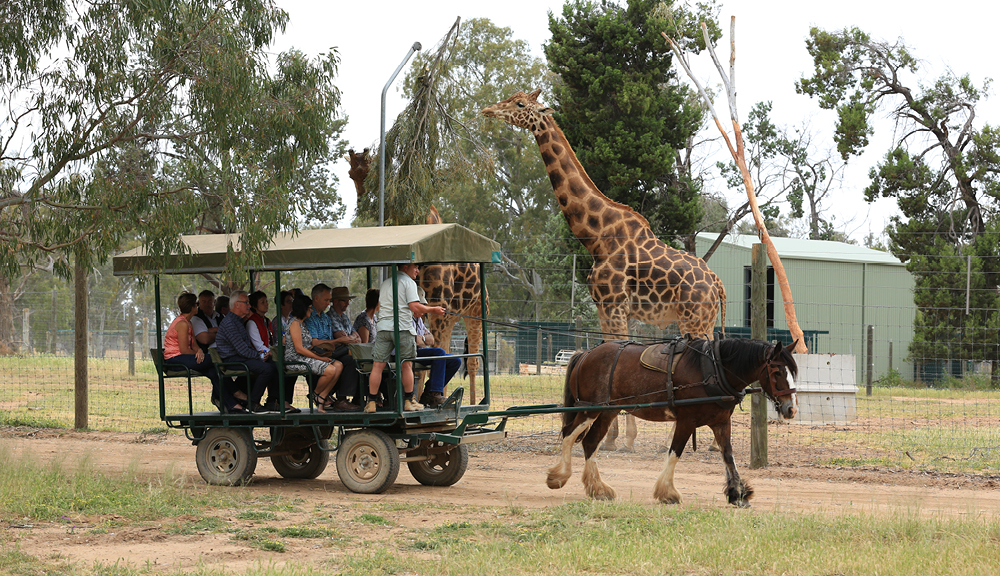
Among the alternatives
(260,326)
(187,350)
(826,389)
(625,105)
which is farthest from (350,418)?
(625,105)

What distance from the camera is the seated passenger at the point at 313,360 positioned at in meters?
9.66

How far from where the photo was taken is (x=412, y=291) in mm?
9328

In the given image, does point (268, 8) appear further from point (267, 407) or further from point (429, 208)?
point (429, 208)

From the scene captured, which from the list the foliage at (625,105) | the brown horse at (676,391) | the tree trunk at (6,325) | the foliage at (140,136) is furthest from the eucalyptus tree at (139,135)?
the tree trunk at (6,325)

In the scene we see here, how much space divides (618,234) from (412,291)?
5732mm

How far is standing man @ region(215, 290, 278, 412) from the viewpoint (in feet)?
32.1

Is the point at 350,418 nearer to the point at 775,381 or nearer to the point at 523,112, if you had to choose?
the point at 775,381

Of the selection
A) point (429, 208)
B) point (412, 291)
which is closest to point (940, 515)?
point (412, 291)

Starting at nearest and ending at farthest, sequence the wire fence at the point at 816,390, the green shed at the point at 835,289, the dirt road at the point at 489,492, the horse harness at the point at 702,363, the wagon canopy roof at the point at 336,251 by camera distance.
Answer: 1. the dirt road at the point at 489,492
2. the horse harness at the point at 702,363
3. the wagon canopy roof at the point at 336,251
4. the wire fence at the point at 816,390
5. the green shed at the point at 835,289

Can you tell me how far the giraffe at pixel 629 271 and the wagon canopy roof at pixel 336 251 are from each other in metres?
4.22

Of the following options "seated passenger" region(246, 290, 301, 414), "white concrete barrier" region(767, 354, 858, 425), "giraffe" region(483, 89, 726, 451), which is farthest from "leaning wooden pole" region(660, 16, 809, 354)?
"seated passenger" region(246, 290, 301, 414)

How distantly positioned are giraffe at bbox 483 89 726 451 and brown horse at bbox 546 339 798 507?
406 cm

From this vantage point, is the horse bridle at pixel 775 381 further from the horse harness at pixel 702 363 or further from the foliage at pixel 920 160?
the foliage at pixel 920 160

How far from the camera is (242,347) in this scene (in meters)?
9.77
